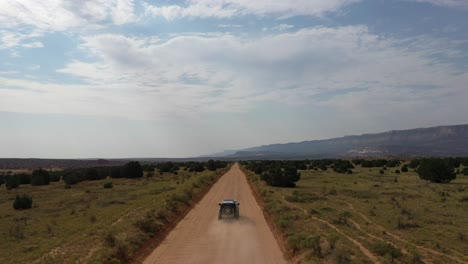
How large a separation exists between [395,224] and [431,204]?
11.0 meters

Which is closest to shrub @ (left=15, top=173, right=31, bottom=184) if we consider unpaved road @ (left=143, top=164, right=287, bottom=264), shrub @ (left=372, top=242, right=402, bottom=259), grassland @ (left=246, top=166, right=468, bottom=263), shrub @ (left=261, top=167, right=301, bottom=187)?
shrub @ (left=261, top=167, right=301, bottom=187)

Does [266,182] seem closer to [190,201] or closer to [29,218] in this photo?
[190,201]

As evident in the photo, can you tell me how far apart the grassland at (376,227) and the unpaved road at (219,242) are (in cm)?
107

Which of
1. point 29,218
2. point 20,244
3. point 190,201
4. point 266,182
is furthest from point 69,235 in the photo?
point 266,182

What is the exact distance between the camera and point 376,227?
2538cm

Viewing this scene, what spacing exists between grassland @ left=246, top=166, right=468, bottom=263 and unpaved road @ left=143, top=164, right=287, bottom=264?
42.3 inches

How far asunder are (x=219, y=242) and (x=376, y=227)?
11019 mm

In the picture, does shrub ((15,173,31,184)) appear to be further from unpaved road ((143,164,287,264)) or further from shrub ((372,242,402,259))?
shrub ((372,242,402,259))

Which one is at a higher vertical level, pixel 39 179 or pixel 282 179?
pixel 39 179

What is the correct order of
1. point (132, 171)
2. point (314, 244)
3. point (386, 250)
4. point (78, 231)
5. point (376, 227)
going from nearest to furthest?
point (314, 244) → point (386, 250) → point (78, 231) → point (376, 227) → point (132, 171)

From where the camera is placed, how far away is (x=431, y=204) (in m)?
34.8

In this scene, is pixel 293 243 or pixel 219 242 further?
pixel 219 242

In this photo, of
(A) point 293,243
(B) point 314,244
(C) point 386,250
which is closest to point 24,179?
(A) point 293,243

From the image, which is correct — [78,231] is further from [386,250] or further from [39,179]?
[39,179]
